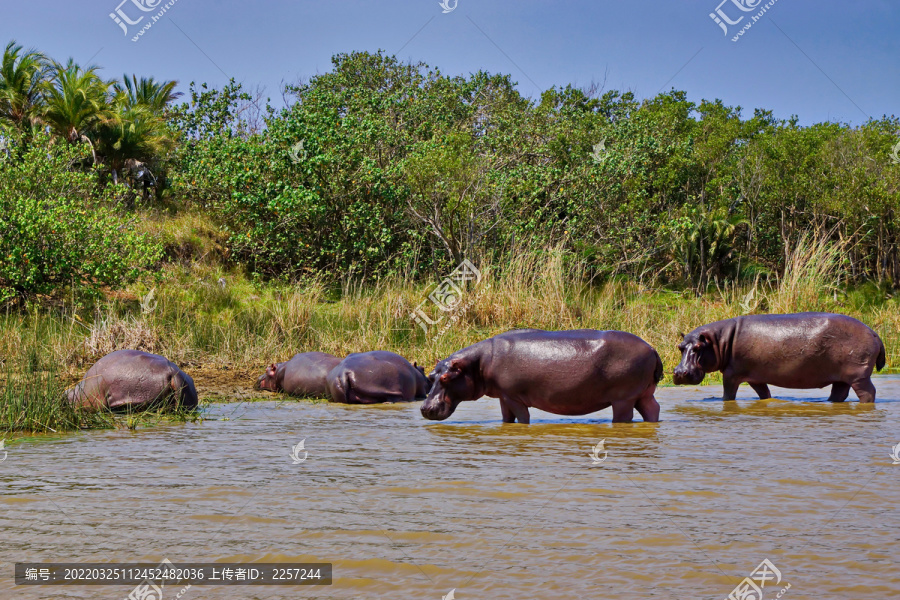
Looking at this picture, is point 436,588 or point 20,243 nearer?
point 436,588

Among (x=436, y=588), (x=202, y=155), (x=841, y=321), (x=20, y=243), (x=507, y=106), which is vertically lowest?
(x=436, y=588)

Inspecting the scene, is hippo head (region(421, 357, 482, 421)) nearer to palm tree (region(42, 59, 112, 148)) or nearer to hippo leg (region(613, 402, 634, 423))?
hippo leg (region(613, 402, 634, 423))

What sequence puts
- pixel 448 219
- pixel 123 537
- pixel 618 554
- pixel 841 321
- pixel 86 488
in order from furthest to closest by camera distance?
1. pixel 448 219
2. pixel 841 321
3. pixel 86 488
4. pixel 123 537
5. pixel 618 554

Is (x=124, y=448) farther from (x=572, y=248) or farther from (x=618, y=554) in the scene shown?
(x=572, y=248)

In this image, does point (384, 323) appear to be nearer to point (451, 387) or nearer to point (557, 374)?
point (451, 387)

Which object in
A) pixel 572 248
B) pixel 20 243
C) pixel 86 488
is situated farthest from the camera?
pixel 572 248

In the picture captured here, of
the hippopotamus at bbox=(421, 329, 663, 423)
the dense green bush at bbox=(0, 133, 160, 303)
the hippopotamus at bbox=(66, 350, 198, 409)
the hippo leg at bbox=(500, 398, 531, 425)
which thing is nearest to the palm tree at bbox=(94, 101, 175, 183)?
the dense green bush at bbox=(0, 133, 160, 303)

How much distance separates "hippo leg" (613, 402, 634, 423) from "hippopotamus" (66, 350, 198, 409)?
3383 mm

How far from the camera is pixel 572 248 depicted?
20.2 m

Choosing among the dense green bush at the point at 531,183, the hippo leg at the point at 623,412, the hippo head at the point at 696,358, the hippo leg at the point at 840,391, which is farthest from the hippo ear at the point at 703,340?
the dense green bush at the point at 531,183

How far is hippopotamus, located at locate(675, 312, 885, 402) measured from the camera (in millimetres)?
7605

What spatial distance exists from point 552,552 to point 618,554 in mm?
235

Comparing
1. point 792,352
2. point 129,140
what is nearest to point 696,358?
point 792,352

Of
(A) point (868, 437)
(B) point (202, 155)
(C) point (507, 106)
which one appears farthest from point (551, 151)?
(A) point (868, 437)
